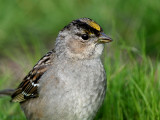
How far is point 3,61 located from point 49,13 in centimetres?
140

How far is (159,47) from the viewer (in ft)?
23.1

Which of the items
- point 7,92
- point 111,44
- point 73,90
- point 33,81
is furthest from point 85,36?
point 7,92

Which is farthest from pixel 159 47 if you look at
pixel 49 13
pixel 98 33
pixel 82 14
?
pixel 98 33

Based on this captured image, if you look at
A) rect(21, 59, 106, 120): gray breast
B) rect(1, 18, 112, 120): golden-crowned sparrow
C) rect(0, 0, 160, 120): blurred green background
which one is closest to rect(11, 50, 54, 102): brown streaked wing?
rect(1, 18, 112, 120): golden-crowned sparrow

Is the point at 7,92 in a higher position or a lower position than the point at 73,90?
lower

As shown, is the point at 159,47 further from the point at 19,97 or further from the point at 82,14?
the point at 19,97

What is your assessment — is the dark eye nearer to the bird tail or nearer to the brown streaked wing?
the brown streaked wing

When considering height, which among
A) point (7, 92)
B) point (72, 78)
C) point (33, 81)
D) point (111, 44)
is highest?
point (111, 44)

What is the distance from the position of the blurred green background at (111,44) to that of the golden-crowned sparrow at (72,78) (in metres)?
0.55

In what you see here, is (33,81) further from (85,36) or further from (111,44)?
(111,44)

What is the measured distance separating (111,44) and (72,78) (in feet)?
3.98

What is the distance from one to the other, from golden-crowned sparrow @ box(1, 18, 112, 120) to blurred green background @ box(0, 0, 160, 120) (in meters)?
0.55

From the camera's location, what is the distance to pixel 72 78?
174 inches

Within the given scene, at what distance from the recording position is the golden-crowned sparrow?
438 centimetres
